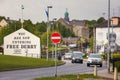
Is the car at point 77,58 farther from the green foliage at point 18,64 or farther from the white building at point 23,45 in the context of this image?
the white building at point 23,45

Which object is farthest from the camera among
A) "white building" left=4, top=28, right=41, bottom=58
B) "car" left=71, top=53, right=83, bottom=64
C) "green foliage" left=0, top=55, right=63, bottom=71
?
"white building" left=4, top=28, right=41, bottom=58

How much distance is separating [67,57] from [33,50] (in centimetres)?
1278

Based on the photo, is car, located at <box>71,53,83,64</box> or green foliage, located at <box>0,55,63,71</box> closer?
green foliage, located at <box>0,55,63,71</box>

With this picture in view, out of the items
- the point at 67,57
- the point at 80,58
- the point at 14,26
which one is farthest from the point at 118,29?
the point at 80,58

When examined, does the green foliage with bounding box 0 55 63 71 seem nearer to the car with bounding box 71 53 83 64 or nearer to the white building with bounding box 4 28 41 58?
the car with bounding box 71 53 83 64

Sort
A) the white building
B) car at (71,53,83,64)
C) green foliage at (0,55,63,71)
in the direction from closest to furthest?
green foliage at (0,55,63,71) < car at (71,53,83,64) < the white building

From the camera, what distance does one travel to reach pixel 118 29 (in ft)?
447

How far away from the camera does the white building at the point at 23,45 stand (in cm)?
8844

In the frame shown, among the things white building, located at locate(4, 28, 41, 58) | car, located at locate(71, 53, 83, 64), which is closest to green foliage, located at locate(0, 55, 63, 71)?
car, located at locate(71, 53, 83, 64)

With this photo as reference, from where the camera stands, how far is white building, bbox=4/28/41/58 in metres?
88.4

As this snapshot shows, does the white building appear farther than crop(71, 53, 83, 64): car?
Yes

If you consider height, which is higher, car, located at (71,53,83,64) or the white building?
the white building

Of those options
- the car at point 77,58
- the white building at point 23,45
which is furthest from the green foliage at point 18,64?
the white building at point 23,45

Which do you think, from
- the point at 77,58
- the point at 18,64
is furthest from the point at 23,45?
the point at 18,64
